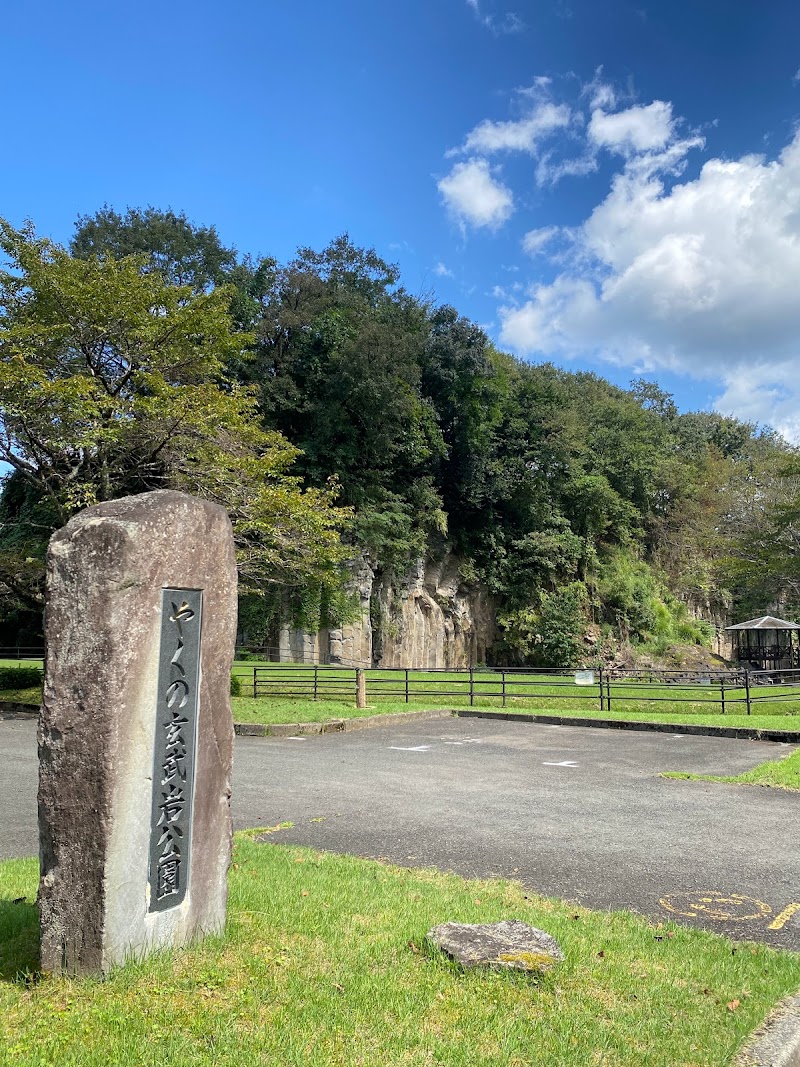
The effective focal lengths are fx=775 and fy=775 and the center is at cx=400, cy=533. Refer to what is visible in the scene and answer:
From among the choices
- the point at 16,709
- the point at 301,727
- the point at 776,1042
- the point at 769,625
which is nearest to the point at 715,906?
the point at 776,1042

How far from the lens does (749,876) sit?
20.2 ft

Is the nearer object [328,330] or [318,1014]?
[318,1014]

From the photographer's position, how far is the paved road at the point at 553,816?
231 inches

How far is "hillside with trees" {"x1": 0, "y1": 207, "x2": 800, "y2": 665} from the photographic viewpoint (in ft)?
61.3

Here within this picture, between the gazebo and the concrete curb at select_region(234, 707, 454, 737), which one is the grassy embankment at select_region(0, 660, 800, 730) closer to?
the concrete curb at select_region(234, 707, 454, 737)

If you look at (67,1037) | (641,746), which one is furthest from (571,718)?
(67,1037)

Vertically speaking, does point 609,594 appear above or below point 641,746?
above

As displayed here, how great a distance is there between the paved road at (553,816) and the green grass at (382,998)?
3.35ft

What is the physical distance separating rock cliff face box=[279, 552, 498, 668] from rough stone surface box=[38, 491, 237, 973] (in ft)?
99.5

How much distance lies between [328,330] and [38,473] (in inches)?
741

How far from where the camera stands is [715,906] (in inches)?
217

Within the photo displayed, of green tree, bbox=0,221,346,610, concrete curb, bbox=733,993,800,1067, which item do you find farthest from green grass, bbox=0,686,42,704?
concrete curb, bbox=733,993,800,1067

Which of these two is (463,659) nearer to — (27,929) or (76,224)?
(76,224)

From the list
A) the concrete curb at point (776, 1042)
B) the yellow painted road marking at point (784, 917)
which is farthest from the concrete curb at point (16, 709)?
the concrete curb at point (776, 1042)
